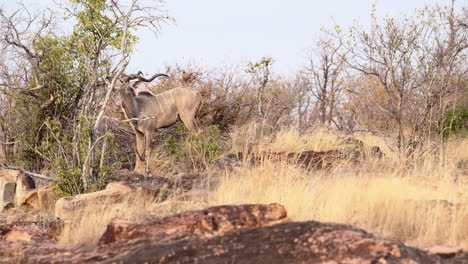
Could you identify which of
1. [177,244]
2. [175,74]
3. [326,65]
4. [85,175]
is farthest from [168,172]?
[326,65]

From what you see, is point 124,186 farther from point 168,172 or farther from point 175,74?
point 175,74

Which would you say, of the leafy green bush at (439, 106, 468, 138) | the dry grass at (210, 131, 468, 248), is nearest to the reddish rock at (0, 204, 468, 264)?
the dry grass at (210, 131, 468, 248)

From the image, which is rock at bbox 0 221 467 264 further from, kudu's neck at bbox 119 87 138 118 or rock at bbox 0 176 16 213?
kudu's neck at bbox 119 87 138 118

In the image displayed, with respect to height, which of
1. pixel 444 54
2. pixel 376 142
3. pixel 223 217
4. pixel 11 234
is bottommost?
pixel 11 234

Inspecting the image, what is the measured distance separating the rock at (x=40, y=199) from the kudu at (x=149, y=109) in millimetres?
2025

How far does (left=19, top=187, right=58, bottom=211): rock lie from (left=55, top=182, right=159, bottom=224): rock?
138cm

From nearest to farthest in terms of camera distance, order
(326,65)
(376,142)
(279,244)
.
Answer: (279,244)
(376,142)
(326,65)

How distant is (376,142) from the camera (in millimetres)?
13875

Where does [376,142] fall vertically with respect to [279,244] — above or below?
above

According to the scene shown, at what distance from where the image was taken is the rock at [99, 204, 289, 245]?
13.2 feet

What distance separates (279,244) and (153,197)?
11.0 feet

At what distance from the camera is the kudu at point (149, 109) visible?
9477 millimetres

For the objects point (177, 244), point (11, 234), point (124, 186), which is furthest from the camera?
point (124, 186)

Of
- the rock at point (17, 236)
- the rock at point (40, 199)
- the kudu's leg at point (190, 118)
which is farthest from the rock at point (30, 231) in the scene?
the kudu's leg at point (190, 118)
